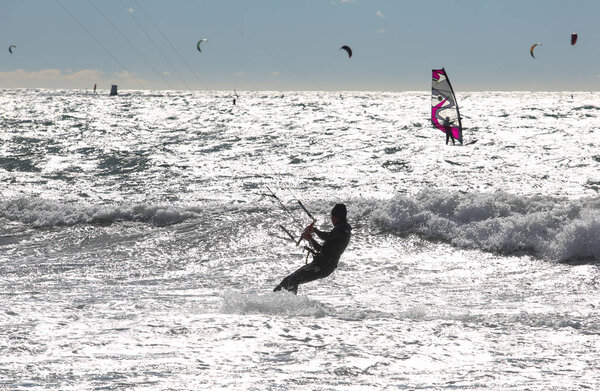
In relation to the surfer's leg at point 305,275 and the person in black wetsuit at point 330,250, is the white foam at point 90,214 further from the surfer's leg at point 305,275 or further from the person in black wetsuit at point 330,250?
the person in black wetsuit at point 330,250

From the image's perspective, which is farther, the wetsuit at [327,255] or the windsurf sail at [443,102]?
the windsurf sail at [443,102]

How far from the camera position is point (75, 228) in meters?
12.3

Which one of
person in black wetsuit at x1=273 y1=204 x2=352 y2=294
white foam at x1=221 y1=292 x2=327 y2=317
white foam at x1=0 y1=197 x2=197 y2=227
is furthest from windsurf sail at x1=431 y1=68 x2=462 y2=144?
white foam at x1=221 y1=292 x2=327 y2=317

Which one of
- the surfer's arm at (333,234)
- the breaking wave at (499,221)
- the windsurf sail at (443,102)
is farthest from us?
the windsurf sail at (443,102)

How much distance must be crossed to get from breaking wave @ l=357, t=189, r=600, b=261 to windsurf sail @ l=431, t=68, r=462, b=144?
65.8 inches

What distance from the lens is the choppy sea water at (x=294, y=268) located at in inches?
180

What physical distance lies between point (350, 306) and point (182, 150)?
57.2ft

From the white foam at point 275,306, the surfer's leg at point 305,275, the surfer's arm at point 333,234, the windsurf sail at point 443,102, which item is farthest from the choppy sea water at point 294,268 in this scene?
the windsurf sail at point 443,102

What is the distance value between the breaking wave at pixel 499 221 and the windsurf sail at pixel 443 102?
1670mm

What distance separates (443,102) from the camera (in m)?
13.1

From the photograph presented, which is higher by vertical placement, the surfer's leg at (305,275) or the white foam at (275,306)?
the surfer's leg at (305,275)

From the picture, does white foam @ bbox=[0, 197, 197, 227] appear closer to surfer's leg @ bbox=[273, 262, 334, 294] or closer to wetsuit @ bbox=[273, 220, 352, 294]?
surfer's leg @ bbox=[273, 262, 334, 294]

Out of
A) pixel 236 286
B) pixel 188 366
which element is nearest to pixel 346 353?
pixel 188 366

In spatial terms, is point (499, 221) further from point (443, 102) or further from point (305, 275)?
point (305, 275)
